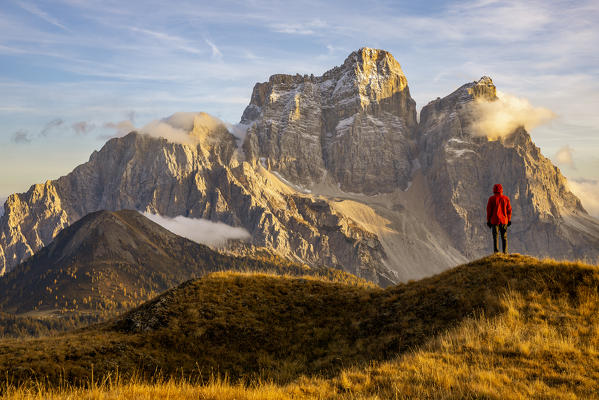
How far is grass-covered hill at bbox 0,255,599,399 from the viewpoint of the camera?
14.4 meters

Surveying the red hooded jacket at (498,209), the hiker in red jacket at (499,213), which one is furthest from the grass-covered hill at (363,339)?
the red hooded jacket at (498,209)

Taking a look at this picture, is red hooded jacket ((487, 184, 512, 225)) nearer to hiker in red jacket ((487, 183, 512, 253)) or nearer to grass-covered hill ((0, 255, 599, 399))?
hiker in red jacket ((487, 183, 512, 253))

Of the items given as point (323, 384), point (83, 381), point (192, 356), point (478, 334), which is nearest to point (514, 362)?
point (478, 334)

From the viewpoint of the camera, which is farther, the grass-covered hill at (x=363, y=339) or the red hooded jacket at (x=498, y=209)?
the red hooded jacket at (x=498, y=209)

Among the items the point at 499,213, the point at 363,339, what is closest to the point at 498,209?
the point at 499,213

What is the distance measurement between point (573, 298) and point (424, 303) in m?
6.64

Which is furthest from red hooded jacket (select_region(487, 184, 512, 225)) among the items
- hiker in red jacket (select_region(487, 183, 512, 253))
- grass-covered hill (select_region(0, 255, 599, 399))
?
grass-covered hill (select_region(0, 255, 599, 399))

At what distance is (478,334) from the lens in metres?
18.0

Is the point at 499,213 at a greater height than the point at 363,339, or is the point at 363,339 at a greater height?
the point at 499,213

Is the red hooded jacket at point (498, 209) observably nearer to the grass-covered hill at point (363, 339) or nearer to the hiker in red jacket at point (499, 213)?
the hiker in red jacket at point (499, 213)

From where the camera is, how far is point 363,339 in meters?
22.7

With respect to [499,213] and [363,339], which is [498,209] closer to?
[499,213]

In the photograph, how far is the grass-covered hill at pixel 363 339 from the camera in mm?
14352

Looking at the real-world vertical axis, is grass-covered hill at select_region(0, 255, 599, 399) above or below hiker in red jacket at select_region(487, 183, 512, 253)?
below
